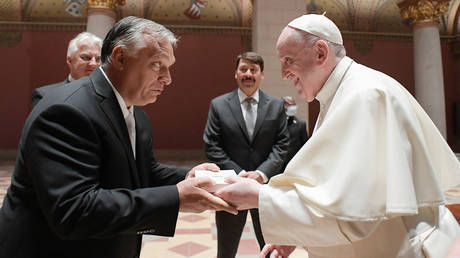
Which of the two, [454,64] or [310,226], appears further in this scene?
[454,64]

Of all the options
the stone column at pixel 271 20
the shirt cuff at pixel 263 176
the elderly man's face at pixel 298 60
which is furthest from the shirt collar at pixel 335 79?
the stone column at pixel 271 20

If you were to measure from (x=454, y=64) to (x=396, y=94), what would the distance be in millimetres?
16451

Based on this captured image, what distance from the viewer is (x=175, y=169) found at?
1941mm

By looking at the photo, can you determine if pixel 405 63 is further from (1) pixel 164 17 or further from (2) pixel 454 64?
(1) pixel 164 17

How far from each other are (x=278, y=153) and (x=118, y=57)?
6.39 ft

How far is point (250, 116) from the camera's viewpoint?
312cm

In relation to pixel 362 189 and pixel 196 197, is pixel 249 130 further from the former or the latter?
pixel 362 189

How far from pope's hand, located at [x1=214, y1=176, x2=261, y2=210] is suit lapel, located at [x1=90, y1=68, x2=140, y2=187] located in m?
0.38

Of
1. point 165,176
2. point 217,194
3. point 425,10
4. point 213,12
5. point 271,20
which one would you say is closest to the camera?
point 217,194

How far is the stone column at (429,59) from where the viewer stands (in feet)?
34.9

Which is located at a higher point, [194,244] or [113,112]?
[113,112]

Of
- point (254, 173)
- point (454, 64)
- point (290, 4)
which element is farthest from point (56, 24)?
point (454, 64)

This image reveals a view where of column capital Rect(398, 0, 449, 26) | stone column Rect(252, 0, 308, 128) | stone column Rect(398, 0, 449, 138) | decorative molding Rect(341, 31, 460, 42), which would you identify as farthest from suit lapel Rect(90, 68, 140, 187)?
decorative molding Rect(341, 31, 460, 42)

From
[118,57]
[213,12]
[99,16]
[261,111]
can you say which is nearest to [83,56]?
[261,111]
